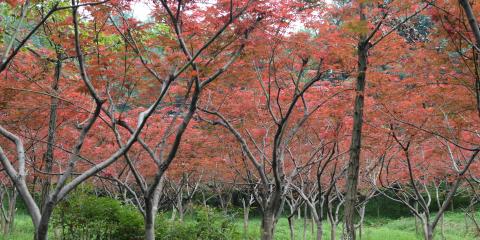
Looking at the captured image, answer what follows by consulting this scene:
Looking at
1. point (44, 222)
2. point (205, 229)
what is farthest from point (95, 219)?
point (44, 222)

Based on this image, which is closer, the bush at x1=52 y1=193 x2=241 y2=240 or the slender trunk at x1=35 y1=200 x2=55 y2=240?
the slender trunk at x1=35 y1=200 x2=55 y2=240

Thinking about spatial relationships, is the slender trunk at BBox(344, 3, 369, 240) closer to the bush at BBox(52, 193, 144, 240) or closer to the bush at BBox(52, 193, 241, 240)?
the bush at BBox(52, 193, 241, 240)

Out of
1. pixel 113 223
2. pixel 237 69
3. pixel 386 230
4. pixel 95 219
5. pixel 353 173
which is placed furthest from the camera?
pixel 386 230

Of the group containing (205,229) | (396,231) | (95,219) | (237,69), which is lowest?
(396,231)

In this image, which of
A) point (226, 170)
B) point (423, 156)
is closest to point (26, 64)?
point (226, 170)

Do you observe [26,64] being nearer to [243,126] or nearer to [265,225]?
[243,126]

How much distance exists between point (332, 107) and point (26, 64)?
6312 mm

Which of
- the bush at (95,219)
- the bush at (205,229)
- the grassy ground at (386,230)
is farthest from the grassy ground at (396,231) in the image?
the bush at (95,219)

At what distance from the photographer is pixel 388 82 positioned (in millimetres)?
8711

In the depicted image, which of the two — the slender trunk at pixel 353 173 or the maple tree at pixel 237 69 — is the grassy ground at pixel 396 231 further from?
the slender trunk at pixel 353 173

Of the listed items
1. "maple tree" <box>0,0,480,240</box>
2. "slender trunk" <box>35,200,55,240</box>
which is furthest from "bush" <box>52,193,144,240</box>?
"slender trunk" <box>35,200,55,240</box>

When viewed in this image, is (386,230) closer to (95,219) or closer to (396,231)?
(396,231)

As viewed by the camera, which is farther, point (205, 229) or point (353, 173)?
point (205, 229)

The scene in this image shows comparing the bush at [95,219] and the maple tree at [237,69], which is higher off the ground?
the maple tree at [237,69]
